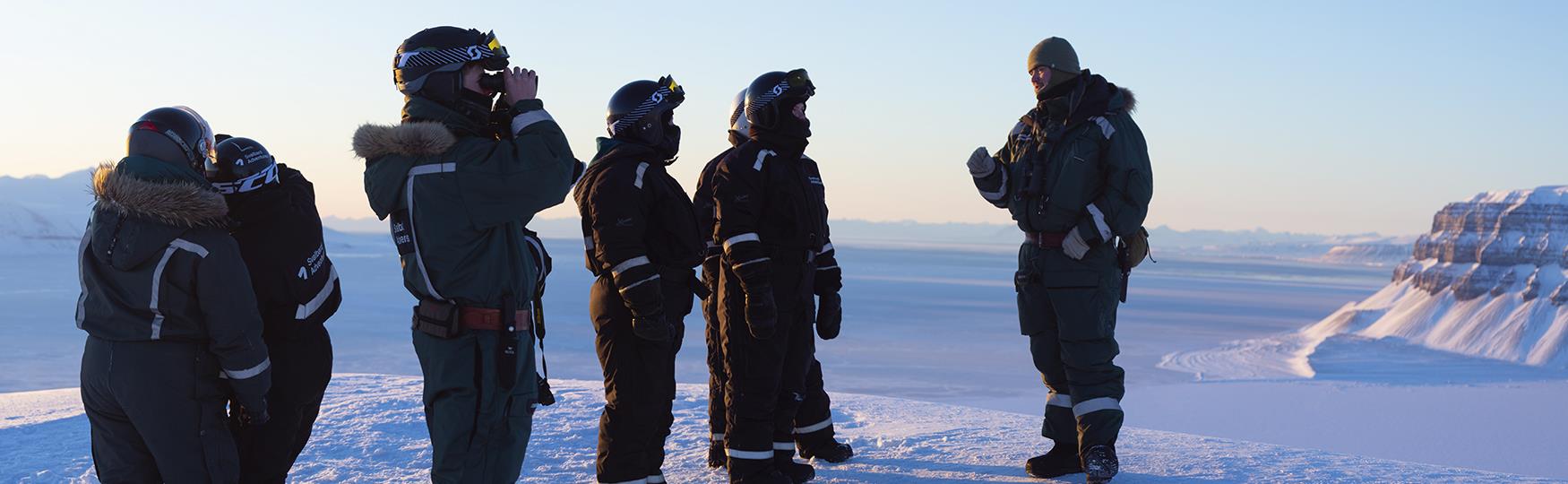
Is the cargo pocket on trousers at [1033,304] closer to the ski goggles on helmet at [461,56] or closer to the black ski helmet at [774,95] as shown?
the black ski helmet at [774,95]

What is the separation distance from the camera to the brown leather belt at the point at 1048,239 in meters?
5.34

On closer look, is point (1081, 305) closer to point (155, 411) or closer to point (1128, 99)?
point (1128, 99)

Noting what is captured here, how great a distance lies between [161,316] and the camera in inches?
133

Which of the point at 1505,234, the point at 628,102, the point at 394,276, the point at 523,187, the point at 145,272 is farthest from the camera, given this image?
the point at 394,276

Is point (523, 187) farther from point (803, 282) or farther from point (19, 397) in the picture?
point (19, 397)

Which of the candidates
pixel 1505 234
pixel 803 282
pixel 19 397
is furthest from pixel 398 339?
pixel 1505 234

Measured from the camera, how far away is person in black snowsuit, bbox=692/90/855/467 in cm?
555

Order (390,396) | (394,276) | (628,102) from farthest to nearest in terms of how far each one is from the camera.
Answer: (394,276) → (390,396) → (628,102)

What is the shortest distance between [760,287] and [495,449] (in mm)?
1503

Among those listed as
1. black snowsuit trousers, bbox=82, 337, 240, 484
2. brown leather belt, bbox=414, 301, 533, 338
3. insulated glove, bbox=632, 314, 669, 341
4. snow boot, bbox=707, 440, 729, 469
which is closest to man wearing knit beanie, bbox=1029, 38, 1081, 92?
insulated glove, bbox=632, 314, 669, 341

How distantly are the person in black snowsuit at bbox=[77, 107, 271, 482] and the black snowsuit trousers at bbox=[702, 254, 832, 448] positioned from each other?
2370mm

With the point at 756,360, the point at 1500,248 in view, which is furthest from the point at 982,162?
the point at 1500,248

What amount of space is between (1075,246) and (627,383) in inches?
81.5

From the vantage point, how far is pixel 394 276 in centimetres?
4256
